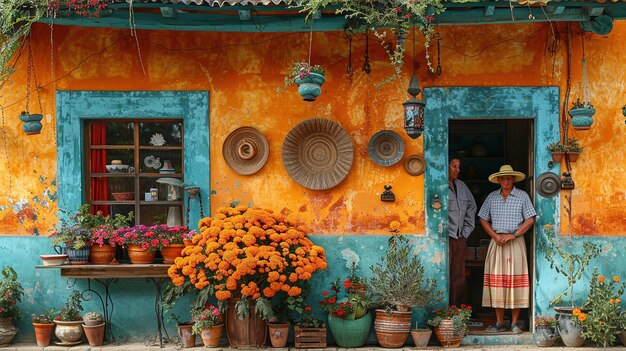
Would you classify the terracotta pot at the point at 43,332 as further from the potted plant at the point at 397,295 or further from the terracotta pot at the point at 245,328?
the potted plant at the point at 397,295

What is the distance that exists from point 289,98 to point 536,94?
298 centimetres

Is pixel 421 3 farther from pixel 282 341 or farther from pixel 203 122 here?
pixel 282 341

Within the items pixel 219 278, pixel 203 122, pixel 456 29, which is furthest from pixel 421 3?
pixel 219 278

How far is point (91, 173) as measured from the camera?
31.1 feet

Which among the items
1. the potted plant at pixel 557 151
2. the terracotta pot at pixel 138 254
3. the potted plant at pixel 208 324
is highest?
the potted plant at pixel 557 151

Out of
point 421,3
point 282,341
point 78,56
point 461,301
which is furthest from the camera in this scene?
point 461,301

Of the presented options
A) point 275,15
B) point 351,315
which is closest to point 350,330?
point 351,315

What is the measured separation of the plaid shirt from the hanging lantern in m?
1.61

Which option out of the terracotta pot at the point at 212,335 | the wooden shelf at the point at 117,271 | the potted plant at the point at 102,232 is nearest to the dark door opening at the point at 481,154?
the terracotta pot at the point at 212,335

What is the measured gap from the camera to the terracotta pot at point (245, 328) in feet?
28.3

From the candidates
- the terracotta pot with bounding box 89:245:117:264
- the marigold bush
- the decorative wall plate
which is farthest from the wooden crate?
the decorative wall plate

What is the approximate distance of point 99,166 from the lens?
950 centimetres

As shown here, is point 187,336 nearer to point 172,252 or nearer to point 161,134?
point 172,252

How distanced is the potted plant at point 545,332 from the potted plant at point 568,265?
100 mm
